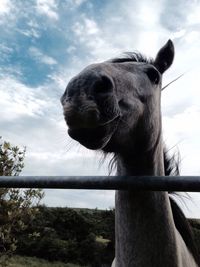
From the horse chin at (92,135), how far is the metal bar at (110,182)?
0.14 m

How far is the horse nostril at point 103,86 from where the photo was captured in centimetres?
159

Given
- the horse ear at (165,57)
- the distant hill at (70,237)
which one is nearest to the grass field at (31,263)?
the distant hill at (70,237)

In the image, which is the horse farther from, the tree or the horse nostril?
→ the tree

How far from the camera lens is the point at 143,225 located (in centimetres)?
219

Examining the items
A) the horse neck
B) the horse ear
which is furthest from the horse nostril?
the horse ear

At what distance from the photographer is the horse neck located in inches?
Answer: 85.4

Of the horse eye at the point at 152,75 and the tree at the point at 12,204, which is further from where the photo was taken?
the tree at the point at 12,204

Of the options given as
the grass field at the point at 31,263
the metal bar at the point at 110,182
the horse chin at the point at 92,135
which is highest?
the horse chin at the point at 92,135

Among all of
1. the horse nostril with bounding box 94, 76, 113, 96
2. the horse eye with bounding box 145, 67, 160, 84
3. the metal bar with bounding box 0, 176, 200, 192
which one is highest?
the horse eye with bounding box 145, 67, 160, 84

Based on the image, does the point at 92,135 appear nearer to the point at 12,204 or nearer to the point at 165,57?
the point at 165,57

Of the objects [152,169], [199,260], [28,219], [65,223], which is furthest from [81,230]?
[152,169]

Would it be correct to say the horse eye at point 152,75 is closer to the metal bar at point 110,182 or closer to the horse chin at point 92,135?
the horse chin at point 92,135

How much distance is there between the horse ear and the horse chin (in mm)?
1215

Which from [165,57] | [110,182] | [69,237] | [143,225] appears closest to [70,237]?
[69,237]
